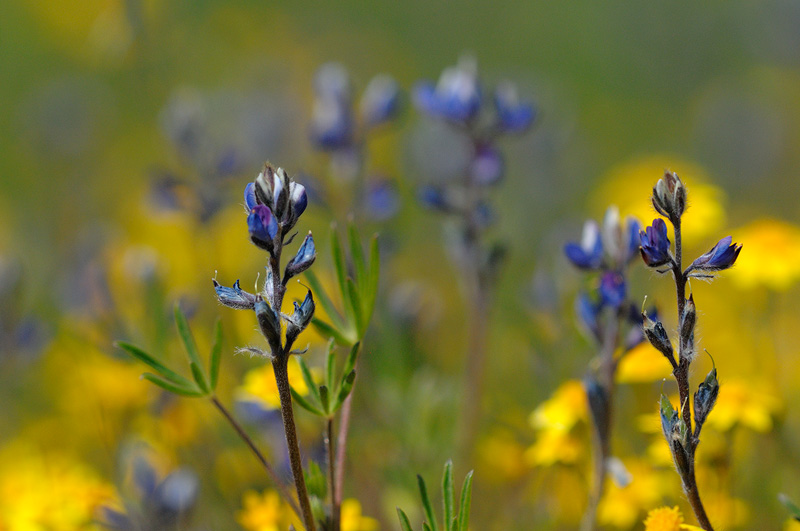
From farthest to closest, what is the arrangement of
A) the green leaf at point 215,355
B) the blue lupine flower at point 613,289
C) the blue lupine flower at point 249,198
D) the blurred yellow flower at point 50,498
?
the blurred yellow flower at point 50,498, the blue lupine flower at point 613,289, the green leaf at point 215,355, the blue lupine flower at point 249,198

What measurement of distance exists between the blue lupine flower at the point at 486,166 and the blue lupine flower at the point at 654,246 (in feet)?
3.17

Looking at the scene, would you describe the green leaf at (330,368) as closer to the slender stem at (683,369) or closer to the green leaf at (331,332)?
the green leaf at (331,332)

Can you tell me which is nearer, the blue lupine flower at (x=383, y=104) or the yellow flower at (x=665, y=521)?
the yellow flower at (x=665, y=521)

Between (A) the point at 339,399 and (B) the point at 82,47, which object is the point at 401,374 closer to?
(A) the point at 339,399

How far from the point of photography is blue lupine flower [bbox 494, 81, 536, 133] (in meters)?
2.14

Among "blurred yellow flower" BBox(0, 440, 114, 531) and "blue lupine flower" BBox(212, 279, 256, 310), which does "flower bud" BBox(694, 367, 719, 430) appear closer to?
"blue lupine flower" BBox(212, 279, 256, 310)

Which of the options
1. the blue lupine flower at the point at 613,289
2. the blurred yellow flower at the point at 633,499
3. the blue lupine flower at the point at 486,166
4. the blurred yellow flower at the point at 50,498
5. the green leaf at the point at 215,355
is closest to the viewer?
the green leaf at the point at 215,355

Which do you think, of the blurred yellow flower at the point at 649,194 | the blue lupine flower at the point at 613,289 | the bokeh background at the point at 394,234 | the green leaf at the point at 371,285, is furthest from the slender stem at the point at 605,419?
the blurred yellow flower at the point at 649,194

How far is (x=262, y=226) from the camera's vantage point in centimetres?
112

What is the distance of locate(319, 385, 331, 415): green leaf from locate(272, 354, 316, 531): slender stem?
0.21 ft

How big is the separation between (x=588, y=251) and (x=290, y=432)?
2.40 ft

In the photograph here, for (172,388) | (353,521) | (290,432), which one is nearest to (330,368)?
(290,432)

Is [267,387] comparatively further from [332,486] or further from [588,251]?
[588,251]

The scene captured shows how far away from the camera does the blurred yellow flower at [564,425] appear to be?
184 centimetres
